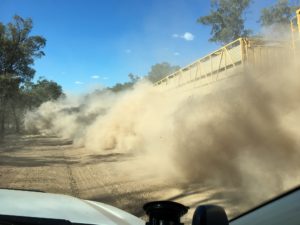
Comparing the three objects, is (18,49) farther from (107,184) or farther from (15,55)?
(107,184)

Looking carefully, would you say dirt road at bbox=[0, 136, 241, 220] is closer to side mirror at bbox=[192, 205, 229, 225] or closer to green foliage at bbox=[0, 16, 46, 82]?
side mirror at bbox=[192, 205, 229, 225]

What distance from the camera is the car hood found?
271cm

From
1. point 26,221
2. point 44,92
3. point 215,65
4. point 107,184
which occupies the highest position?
point 44,92

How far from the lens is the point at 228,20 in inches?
2149

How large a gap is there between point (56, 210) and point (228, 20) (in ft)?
178

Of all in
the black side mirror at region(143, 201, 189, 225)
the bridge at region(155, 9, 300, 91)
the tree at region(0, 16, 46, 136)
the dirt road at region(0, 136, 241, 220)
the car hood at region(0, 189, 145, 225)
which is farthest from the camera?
the tree at region(0, 16, 46, 136)

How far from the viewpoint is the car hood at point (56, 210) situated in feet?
8.87

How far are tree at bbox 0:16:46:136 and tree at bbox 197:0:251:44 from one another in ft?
81.1

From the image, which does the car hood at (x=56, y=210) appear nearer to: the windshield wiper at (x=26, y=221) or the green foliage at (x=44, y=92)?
the windshield wiper at (x=26, y=221)

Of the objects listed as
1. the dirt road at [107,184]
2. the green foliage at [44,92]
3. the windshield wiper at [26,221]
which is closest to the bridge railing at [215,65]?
the dirt road at [107,184]

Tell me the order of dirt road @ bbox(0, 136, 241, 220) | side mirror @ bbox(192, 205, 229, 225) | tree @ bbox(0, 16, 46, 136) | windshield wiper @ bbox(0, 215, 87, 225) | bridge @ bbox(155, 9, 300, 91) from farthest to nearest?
1. tree @ bbox(0, 16, 46, 136)
2. bridge @ bbox(155, 9, 300, 91)
3. dirt road @ bbox(0, 136, 241, 220)
4. windshield wiper @ bbox(0, 215, 87, 225)
5. side mirror @ bbox(192, 205, 229, 225)

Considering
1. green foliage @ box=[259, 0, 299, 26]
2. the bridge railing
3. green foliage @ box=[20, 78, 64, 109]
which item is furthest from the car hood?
green foliage @ box=[20, 78, 64, 109]

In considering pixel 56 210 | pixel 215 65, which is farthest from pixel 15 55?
pixel 56 210

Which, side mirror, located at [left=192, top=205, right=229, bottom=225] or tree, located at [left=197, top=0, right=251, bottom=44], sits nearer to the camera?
side mirror, located at [left=192, top=205, right=229, bottom=225]
